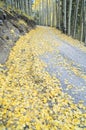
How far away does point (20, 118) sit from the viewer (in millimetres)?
5887

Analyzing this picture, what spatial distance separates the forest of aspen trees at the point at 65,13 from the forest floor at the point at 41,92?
41.3 ft

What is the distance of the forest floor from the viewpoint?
19.3 feet

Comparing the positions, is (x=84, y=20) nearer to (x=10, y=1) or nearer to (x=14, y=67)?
(x=10, y=1)

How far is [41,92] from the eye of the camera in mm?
7797

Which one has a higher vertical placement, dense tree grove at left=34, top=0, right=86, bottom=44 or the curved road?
dense tree grove at left=34, top=0, right=86, bottom=44

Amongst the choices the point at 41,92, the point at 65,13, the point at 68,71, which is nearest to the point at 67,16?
the point at 65,13

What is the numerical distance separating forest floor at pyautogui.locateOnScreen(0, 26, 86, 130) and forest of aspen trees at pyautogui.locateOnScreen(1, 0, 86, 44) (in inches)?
495

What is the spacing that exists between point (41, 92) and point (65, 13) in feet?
68.2

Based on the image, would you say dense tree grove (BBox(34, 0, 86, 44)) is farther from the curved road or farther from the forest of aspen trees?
the curved road

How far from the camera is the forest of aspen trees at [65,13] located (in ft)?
86.2

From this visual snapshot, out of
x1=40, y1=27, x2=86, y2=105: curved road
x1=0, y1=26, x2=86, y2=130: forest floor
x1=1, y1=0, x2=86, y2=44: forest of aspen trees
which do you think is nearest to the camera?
x1=0, y1=26, x2=86, y2=130: forest floor

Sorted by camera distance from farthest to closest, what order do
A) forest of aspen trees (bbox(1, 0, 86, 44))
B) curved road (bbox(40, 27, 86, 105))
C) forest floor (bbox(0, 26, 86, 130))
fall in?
forest of aspen trees (bbox(1, 0, 86, 44)) → curved road (bbox(40, 27, 86, 105)) → forest floor (bbox(0, 26, 86, 130))

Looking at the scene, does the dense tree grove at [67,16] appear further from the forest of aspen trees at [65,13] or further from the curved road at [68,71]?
the curved road at [68,71]

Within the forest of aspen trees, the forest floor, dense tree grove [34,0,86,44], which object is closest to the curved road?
the forest floor
